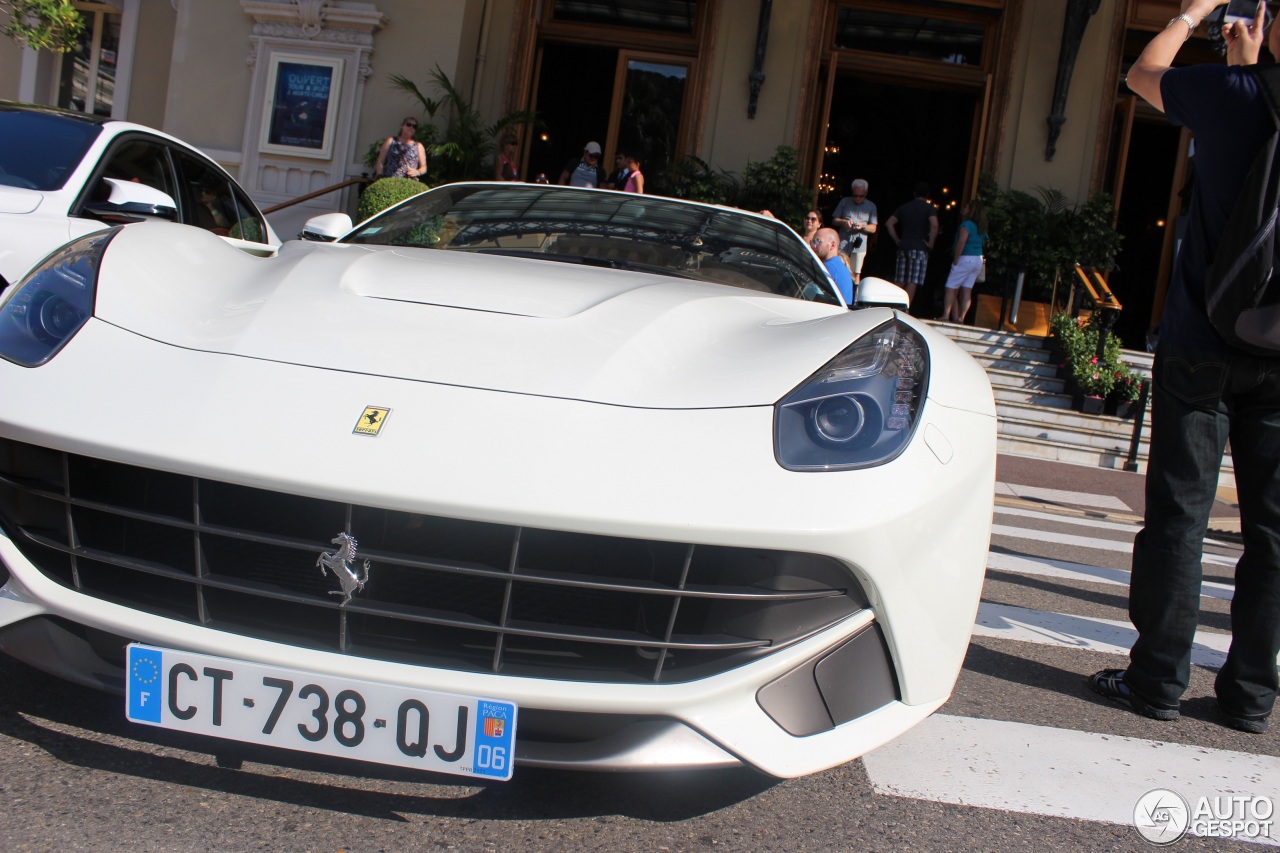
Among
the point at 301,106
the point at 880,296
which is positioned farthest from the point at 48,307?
the point at 301,106

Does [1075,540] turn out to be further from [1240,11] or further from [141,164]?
[141,164]

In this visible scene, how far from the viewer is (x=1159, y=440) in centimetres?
271

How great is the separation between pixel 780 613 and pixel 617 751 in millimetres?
337

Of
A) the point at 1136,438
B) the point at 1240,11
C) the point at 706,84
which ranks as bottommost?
the point at 1136,438

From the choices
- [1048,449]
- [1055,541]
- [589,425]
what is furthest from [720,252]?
[1048,449]

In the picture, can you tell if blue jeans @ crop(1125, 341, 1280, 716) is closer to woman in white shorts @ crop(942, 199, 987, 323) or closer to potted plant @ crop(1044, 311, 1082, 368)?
potted plant @ crop(1044, 311, 1082, 368)

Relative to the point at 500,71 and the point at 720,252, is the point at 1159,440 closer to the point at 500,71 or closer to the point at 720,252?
the point at 720,252

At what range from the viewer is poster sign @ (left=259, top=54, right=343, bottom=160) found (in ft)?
44.8

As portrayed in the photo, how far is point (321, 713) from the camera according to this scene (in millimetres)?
1649

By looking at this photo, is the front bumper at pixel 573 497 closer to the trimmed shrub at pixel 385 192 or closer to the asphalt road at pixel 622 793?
the asphalt road at pixel 622 793

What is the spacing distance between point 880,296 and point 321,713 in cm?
195

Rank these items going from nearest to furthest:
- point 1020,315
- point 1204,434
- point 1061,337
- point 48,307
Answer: point 48,307
point 1204,434
point 1061,337
point 1020,315

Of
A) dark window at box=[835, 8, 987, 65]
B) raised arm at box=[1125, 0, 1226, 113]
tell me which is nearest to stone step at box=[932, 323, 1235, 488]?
dark window at box=[835, 8, 987, 65]

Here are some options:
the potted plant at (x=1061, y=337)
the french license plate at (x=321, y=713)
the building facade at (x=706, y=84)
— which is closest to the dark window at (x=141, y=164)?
the french license plate at (x=321, y=713)
